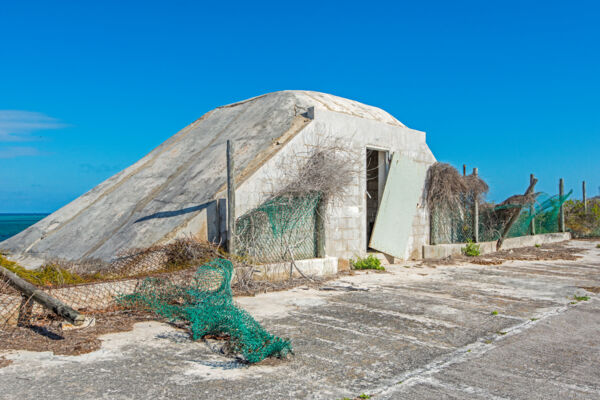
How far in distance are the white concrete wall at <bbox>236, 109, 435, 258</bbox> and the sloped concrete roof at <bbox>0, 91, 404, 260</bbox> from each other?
0.93 feet

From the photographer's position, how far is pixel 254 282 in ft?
25.5

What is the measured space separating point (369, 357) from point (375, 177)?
26.6 ft

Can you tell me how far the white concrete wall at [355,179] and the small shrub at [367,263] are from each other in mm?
154

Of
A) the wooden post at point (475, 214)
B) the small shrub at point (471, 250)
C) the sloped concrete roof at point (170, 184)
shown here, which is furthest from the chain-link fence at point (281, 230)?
the wooden post at point (475, 214)

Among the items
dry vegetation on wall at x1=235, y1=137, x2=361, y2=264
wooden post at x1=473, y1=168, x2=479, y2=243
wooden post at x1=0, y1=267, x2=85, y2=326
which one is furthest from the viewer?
wooden post at x1=473, y1=168, x2=479, y2=243

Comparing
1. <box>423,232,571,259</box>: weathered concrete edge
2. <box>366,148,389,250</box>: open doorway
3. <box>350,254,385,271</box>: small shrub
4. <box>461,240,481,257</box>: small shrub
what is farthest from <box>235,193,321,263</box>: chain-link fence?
<box>461,240,481,257</box>: small shrub

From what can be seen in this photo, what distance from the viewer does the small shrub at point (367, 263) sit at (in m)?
10.4

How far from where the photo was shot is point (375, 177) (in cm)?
1214

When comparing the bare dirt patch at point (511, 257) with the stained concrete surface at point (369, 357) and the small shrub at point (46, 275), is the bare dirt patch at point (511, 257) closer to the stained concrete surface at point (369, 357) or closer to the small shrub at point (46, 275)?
the stained concrete surface at point (369, 357)

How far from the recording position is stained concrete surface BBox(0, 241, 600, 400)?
359cm

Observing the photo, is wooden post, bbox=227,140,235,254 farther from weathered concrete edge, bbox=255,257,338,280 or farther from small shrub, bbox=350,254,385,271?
small shrub, bbox=350,254,385,271

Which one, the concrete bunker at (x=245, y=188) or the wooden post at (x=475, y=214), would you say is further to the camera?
the wooden post at (x=475, y=214)

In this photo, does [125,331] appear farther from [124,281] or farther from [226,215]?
[226,215]

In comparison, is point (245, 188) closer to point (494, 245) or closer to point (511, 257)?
point (511, 257)
